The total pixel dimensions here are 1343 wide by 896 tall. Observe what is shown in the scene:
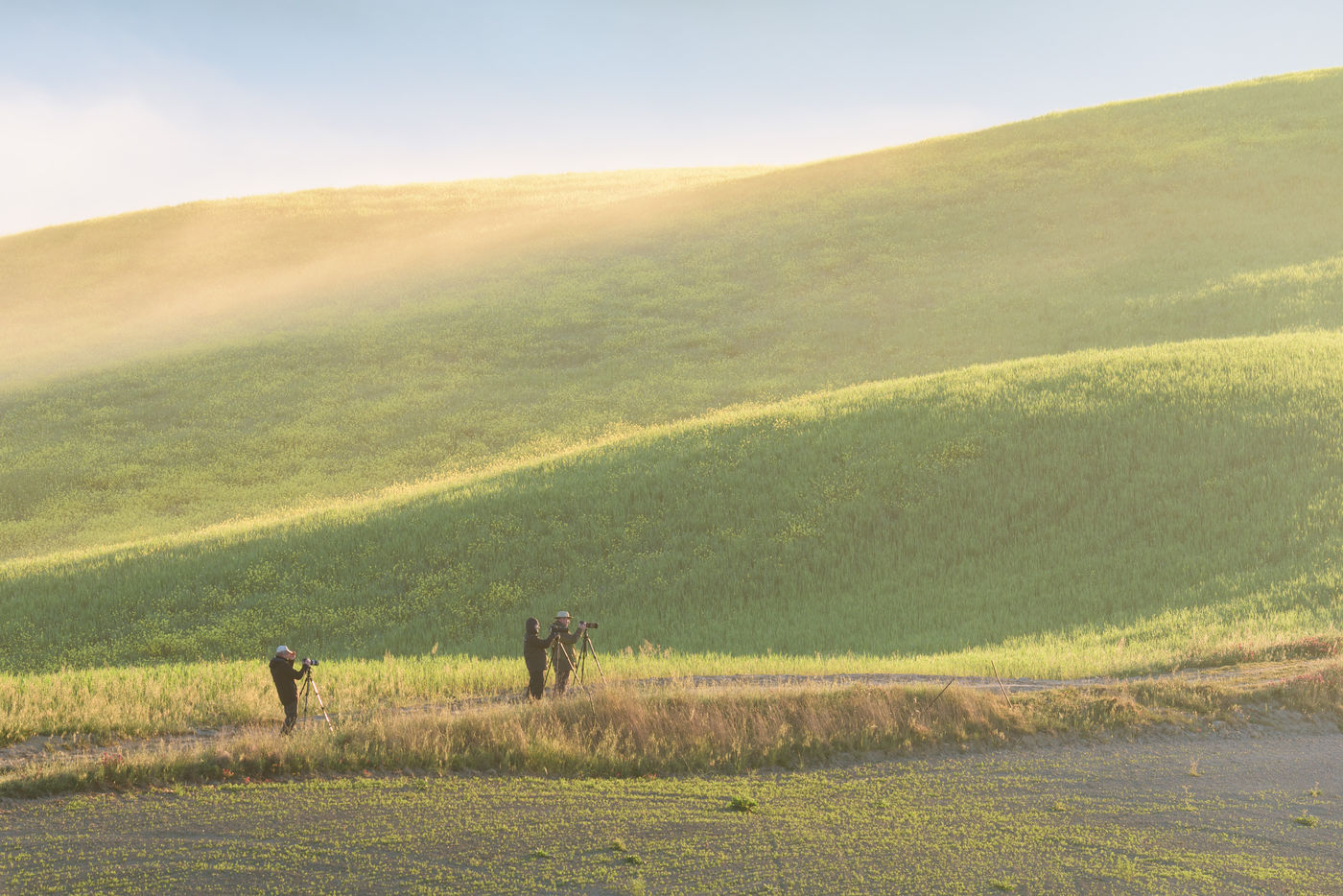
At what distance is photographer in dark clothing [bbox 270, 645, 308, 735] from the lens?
489 inches

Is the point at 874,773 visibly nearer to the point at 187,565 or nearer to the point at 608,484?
the point at 608,484

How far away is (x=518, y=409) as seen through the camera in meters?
42.0

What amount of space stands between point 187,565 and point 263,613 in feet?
12.1

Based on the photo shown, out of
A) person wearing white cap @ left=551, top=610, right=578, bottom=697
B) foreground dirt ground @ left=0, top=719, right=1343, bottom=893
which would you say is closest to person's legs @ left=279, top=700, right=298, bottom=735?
foreground dirt ground @ left=0, top=719, right=1343, bottom=893

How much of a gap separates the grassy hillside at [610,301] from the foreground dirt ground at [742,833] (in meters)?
24.8

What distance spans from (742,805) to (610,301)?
152 ft

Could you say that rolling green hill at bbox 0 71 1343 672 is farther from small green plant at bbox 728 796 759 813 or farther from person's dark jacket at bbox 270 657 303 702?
person's dark jacket at bbox 270 657 303 702

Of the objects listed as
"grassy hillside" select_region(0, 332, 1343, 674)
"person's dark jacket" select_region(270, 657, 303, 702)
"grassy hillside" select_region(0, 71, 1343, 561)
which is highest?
"grassy hillside" select_region(0, 71, 1343, 561)

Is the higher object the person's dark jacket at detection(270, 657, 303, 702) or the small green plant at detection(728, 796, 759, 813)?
the person's dark jacket at detection(270, 657, 303, 702)

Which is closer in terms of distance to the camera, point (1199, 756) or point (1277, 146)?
point (1199, 756)

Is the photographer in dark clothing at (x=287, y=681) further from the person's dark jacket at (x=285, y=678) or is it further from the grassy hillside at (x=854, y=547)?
the grassy hillside at (x=854, y=547)

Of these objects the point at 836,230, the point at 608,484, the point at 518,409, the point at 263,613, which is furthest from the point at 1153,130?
the point at 263,613

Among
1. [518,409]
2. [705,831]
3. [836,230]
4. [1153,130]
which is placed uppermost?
[1153,130]

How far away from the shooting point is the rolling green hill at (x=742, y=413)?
2236cm
